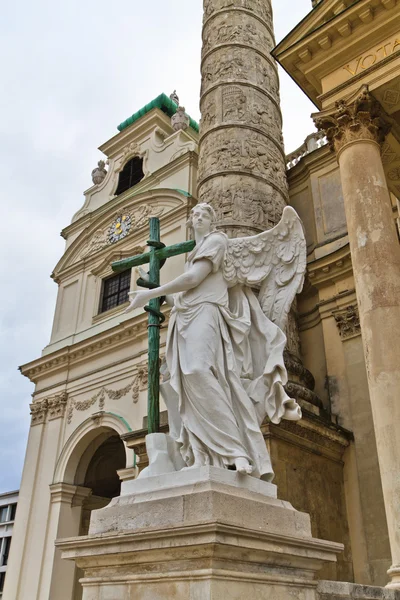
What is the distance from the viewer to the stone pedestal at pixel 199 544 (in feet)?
9.76

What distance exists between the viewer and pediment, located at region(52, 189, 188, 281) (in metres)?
17.9

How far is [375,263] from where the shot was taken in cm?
812

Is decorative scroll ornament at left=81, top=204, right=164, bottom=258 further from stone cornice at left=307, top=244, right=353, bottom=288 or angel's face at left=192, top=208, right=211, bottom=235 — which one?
angel's face at left=192, top=208, right=211, bottom=235

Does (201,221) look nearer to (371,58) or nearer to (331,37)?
(371,58)

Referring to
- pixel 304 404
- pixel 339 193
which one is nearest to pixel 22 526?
pixel 304 404

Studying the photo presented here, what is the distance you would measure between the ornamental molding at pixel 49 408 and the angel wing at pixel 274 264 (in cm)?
1409

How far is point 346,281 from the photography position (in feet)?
42.2

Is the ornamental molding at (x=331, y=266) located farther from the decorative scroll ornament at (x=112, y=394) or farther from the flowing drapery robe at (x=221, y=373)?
the flowing drapery robe at (x=221, y=373)

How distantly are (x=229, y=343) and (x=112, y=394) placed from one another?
41.2 feet

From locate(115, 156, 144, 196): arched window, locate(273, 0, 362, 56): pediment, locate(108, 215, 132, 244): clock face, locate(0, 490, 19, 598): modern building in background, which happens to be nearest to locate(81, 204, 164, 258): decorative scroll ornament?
locate(108, 215, 132, 244): clock face

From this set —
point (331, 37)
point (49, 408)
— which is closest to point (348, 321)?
point (331, 37)

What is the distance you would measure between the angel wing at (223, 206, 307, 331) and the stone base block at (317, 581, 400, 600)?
71.9 inches

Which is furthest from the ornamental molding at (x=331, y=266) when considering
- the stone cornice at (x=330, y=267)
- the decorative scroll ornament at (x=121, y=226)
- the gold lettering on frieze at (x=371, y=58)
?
the decorative scroll ornament at (x=121, y=226)

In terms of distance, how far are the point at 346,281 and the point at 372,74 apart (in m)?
4.67
